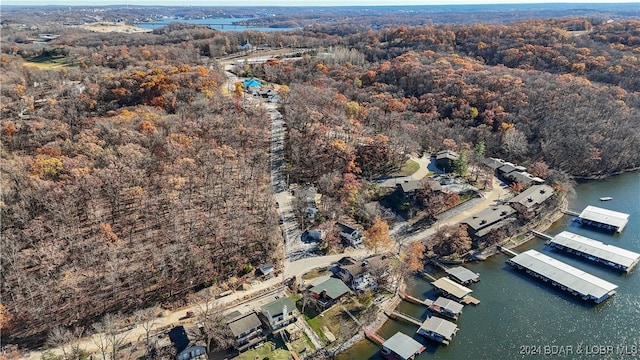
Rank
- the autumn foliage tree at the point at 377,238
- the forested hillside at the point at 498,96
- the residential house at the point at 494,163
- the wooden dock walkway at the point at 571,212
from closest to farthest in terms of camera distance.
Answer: the autumn foliage tree at the point at 377,238 < the wooden dock walkway at the point at 571,212 < the residential house at the point at 494,163 < the forested hillside at the point at 498,96

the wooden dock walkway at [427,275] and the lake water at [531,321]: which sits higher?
the wooden dock walkway at [427,275]

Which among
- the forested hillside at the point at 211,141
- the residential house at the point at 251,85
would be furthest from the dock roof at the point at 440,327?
the residential house at the point at 251,85

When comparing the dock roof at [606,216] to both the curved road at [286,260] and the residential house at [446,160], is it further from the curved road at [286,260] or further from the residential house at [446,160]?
the residential house at [446,160]

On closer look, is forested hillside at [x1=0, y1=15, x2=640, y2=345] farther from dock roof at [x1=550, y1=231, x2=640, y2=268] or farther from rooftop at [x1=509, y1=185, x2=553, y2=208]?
dock roof at [x1=550, y1=231, x2=640, y2=268]

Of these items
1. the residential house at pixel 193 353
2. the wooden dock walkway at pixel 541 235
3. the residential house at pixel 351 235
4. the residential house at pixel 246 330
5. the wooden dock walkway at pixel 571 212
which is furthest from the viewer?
the wooden dock walkway at pixel 571 212

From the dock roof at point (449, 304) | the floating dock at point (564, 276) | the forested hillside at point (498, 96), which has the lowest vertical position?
the dock roof at point (449, 304)

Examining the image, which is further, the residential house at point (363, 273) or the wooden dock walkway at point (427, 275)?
the wooden dock walkway at point (427, 275)

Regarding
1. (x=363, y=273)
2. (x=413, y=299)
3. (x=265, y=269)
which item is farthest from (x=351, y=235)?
(x=265, y=269)
